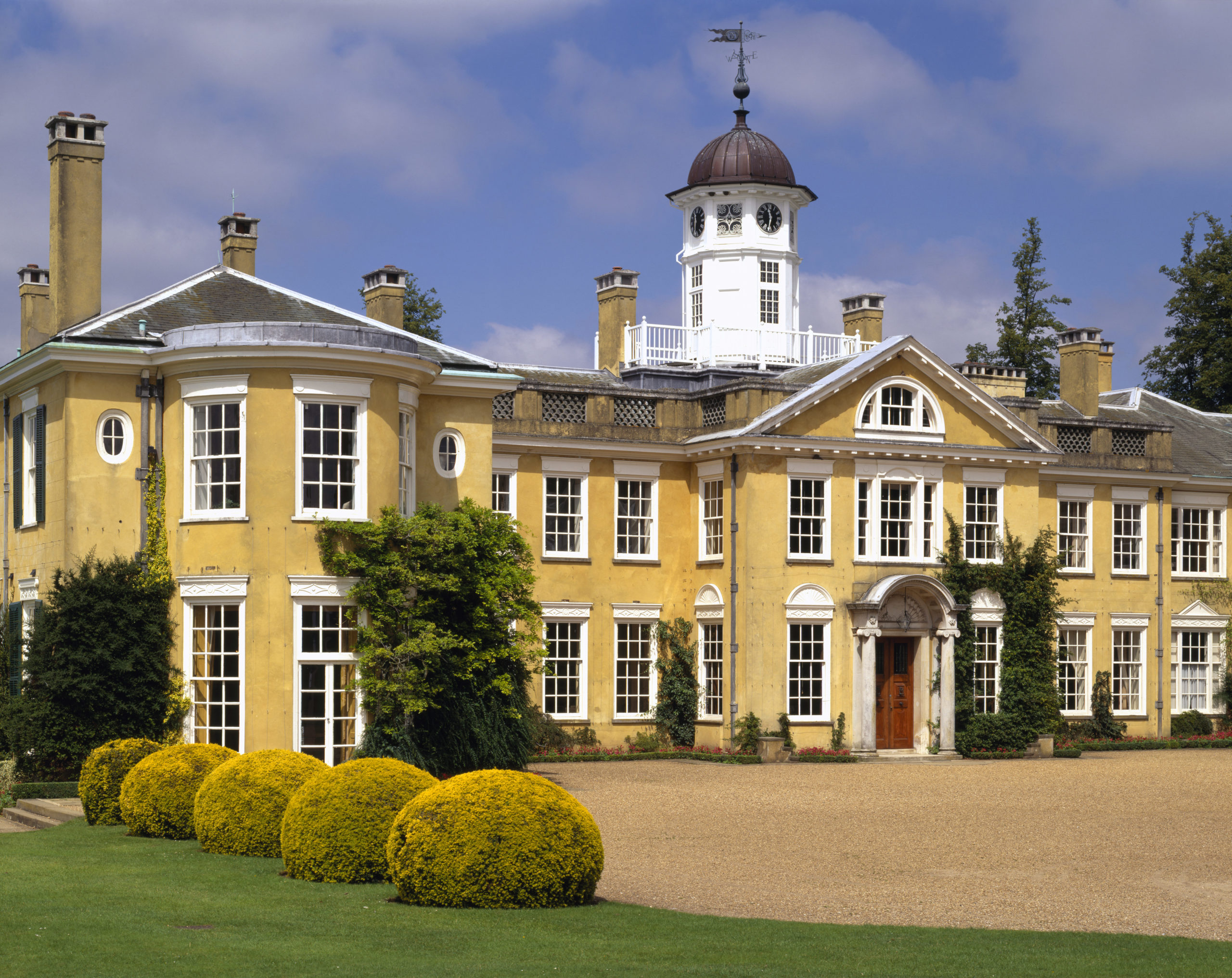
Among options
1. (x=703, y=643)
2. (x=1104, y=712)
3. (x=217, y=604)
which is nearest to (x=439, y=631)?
(x=217, y=604)

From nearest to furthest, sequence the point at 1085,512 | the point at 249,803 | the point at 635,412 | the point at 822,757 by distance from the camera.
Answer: the point at 249,803 → the point at 822,757 → the point at 635,412 → the point at 1085,512

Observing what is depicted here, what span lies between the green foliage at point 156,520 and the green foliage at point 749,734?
12.0m

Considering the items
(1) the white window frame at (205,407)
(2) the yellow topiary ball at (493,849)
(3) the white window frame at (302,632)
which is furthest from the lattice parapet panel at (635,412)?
(2) the yellow topiary ball at (493,849)

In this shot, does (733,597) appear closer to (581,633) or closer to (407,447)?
(581,633)

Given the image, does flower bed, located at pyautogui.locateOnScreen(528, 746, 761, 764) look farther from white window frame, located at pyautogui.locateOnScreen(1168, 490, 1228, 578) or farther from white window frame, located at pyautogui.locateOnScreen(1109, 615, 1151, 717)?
white window frame, located at pyautogui.locateOnScreen(1168, 490, 1228, 578)

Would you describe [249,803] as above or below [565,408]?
below

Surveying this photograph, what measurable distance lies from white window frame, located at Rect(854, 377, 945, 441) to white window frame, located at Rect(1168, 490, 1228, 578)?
8147mm

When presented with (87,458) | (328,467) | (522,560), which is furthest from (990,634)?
(87,458)

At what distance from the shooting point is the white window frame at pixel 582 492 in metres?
31.6

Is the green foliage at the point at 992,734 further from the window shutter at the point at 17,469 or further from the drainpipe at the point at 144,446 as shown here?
the window shutter at the point at 17,469

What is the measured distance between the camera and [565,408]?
31.9 m

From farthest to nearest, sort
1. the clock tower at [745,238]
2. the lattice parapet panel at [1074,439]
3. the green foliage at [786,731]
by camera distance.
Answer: the clock tower at [745,238] < the lattice parapet panel at [1074,439] < the green foliage at [786,731]

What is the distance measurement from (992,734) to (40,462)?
61.6 feet

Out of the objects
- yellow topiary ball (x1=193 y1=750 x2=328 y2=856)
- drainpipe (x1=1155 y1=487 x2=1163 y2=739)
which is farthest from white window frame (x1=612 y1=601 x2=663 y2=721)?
yellow topiary ball (x1=193 y1=750 x2=328 y2=856)
